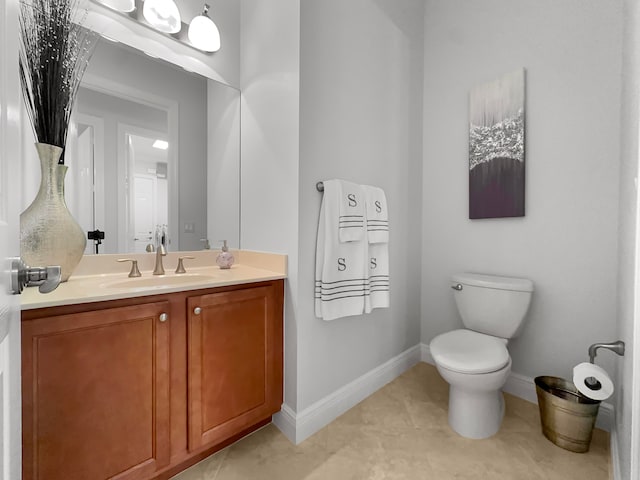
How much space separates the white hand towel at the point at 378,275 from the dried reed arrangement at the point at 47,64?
60.0 inches

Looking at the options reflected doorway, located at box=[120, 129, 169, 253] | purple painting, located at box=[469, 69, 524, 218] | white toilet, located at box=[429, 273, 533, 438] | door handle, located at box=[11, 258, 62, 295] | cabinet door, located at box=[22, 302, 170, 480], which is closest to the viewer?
door handle, located at box=[11, 258, 62, 295]

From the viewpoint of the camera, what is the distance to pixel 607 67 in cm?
153

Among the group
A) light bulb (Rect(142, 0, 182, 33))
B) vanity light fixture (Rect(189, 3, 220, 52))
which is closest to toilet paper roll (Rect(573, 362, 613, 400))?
vanity light fixture (Rect(189, 3, 220, 52))

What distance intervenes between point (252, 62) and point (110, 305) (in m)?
1.48

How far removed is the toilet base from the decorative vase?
1854 millimetres

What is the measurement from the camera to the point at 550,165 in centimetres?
171

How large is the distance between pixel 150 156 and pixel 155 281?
68cm

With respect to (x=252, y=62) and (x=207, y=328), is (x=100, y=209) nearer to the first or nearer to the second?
(x=207, y=328)

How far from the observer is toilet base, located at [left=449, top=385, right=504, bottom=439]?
4.85ft

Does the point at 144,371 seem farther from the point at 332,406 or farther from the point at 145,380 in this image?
the point at 332,406

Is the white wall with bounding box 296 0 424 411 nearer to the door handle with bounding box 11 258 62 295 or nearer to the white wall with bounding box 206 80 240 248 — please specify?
the white wall with bounding box 206 80 240 248

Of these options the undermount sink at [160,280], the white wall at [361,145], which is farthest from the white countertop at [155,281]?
the white wall at [361,145]

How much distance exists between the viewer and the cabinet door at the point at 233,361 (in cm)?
121

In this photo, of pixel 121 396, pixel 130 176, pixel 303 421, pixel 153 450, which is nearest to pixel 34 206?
pixel 130 176
